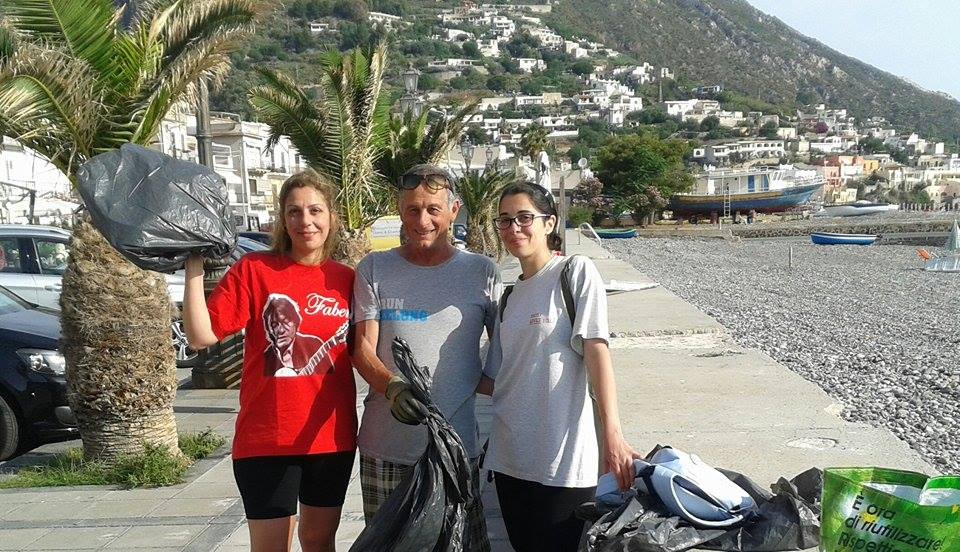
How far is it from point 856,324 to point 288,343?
14.4 meters

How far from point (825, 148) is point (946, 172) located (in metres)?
32.8

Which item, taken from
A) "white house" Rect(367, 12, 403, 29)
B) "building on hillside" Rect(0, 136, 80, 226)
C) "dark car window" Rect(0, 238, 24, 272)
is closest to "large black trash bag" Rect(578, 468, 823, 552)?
"dark car window" Rect(0, 238, 24, 272)

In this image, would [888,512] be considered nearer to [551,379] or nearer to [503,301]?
[551,379]

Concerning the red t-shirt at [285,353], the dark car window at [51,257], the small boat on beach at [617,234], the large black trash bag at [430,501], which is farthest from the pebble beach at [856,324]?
the small boat on beach at [617,234]

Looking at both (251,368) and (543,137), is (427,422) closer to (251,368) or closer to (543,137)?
(251,368)

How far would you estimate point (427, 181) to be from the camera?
112 inches

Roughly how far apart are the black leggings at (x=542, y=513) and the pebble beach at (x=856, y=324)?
12.6ft

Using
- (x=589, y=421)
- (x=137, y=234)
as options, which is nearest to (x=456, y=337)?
(x=589, y=421)

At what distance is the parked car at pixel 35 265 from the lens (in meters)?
10.2

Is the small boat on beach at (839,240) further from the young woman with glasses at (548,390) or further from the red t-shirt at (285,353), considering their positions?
the red t-shirt at (285,353)

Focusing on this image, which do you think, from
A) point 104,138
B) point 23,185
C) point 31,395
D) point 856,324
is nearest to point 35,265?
point 31,395

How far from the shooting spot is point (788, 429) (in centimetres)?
545

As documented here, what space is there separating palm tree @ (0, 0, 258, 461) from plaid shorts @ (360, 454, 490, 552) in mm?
2961

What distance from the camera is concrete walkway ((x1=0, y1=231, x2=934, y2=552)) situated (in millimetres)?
4355
